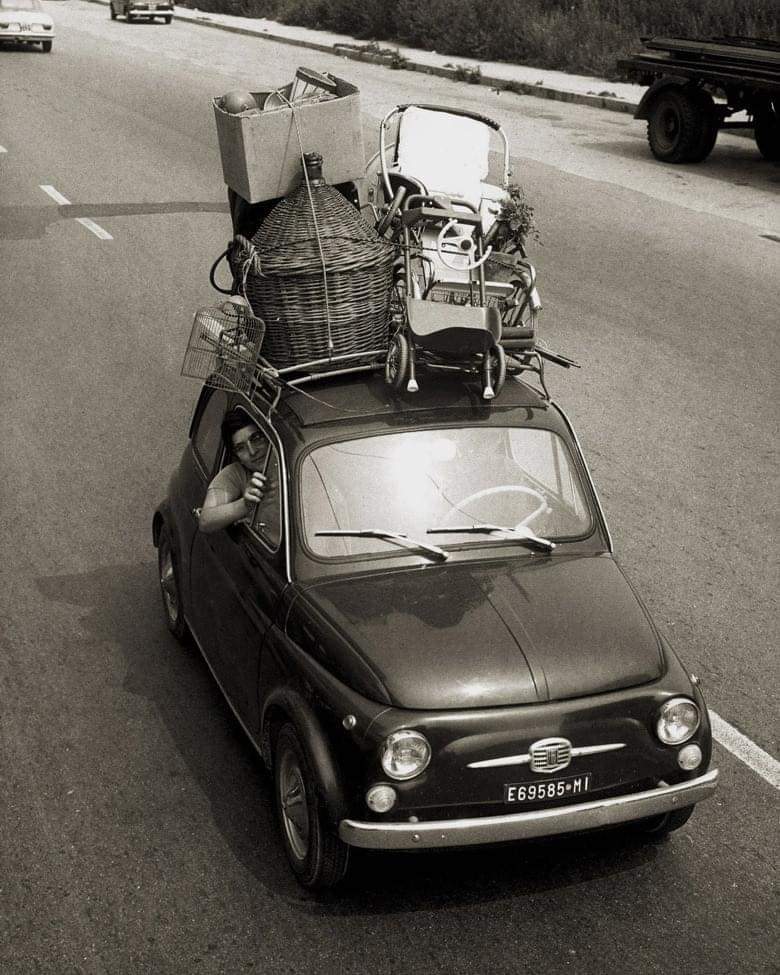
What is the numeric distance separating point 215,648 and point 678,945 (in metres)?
2.39

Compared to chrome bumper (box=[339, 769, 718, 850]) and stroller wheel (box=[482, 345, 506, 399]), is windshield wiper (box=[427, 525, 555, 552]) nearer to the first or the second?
stroller wheel (box=[482, 345, 506, 399])

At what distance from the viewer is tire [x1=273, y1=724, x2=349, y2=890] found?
4.91 metres

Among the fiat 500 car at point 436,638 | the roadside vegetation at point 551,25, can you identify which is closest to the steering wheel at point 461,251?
the fiat 500 car at point 436,638

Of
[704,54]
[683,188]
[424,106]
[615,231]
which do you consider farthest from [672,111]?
[424,106]

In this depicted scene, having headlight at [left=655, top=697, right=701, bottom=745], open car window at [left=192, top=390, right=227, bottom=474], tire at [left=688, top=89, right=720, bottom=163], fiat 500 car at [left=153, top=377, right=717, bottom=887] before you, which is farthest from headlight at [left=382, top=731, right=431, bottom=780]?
tire at [left=688, top=89, right=720, bottom=163]

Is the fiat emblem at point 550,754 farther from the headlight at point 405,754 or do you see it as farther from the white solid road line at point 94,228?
the white solid road line at point 94,228

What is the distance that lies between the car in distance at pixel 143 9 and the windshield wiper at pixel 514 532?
42.2 meters

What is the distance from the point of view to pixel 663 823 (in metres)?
5.25

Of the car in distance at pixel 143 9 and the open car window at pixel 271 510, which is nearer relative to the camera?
the open car window at pixel 271 510

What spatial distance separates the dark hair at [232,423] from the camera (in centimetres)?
654

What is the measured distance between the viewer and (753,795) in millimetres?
5719

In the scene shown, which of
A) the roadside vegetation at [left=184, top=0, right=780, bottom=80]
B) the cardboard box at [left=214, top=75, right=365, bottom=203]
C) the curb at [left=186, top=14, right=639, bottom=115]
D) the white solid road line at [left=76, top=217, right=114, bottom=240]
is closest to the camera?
the cardboard box at [left=214, top=75, right=365, bottom=203]

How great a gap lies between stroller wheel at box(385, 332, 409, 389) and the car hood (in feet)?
2.93

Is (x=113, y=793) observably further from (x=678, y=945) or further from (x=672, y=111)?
(x=672, y=111)
